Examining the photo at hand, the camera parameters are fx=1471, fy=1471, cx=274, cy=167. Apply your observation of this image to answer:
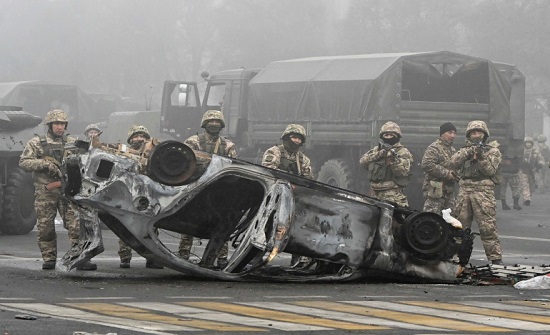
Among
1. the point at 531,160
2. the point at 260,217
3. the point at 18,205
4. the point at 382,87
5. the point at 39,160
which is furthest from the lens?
the point at 531,160

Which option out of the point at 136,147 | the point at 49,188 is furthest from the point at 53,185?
the point at 136,147

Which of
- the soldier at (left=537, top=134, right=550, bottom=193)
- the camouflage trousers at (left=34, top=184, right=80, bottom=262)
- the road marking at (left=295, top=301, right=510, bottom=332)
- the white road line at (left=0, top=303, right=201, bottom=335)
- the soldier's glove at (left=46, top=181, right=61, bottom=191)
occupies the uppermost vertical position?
the soldier at (left=537, top=134, right=550, bottom=193)

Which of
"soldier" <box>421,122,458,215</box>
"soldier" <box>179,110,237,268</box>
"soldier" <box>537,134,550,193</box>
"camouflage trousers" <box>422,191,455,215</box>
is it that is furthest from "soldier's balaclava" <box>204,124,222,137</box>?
"soldier" <box>537,134,550,193</box>

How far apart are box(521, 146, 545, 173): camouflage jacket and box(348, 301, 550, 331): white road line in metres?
20.8

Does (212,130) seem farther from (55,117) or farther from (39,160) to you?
(39,160)

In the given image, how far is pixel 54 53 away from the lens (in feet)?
242

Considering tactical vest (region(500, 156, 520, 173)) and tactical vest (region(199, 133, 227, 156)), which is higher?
tactical vest (region(500, 156, 520, 173))

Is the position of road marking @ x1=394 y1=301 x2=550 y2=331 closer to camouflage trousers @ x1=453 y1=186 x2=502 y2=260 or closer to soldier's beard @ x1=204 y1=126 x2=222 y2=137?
soldier's beard @ x1=204 y1=126 x2=222 y2=137

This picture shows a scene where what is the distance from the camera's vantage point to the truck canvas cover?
27172 mm

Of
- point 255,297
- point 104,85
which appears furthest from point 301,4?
point 255,297

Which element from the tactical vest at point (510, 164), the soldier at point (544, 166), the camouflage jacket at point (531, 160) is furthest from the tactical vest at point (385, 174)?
the soldier at point (544, 166)

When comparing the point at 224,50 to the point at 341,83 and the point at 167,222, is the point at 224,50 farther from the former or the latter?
the point at 167,222

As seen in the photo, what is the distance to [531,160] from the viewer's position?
1357 inches

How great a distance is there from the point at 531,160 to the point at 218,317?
82.1 feet
